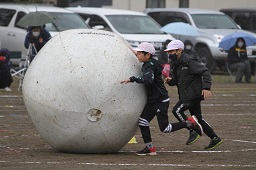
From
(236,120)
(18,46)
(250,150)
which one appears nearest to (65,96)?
(250,150)

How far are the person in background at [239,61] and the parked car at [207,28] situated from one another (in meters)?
2.06

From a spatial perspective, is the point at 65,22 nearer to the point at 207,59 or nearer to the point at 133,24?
the point at 133,24

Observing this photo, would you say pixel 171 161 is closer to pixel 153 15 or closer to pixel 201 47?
pixel 201 47

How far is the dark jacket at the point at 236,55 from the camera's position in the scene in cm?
2831

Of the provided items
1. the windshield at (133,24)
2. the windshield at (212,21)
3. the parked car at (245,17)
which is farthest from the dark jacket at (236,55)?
the parked car at (245,17)

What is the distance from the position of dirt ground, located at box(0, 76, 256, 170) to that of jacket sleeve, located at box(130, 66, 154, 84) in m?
1.04

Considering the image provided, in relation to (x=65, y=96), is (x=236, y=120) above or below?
below

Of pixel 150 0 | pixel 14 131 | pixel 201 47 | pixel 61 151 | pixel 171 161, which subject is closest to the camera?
pixel 171 161

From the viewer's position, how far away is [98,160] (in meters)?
11.9

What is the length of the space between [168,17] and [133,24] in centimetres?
375

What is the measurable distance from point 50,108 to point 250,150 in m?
3.04

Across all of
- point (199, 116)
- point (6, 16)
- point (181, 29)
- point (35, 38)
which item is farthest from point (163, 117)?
point (6, 16)

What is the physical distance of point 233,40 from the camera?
28.7 m

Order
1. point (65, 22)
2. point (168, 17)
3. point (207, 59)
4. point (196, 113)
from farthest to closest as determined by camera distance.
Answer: point (168, 17), point (207, 59), point (65, 22), point (196, 113)
